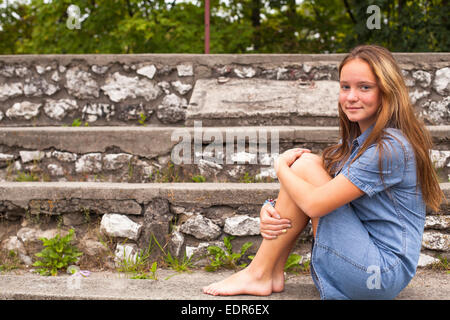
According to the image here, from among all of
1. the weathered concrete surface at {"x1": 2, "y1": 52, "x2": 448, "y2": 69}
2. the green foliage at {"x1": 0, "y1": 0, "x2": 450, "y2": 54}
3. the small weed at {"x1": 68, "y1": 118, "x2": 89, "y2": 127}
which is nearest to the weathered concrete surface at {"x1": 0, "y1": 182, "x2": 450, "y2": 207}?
the small weed at {"x1": 68, "y1": 118, "x2": 89, "y2": 127}

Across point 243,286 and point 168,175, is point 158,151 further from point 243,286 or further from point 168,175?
point 243,286

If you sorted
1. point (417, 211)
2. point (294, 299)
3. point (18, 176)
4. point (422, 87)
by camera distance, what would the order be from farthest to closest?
point (422, 87)
point (18, 176)
point (294, 299)
point (417, 211)

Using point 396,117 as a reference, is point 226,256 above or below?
below

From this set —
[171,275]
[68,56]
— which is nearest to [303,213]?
[171,275]

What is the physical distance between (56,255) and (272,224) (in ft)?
3.90

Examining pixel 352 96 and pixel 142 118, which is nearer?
pixel 352 96

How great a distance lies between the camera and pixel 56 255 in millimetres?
2346

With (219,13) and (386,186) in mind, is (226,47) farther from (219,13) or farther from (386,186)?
(386,186)

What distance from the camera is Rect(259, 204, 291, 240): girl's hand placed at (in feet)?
5.96

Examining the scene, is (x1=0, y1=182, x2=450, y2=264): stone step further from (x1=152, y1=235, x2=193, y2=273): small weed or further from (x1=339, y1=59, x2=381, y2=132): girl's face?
(x1=339, y1=59, x2=381, y2=132): girl's face

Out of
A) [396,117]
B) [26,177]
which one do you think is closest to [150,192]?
[26,177]

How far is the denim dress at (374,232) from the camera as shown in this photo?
5.31 feet
